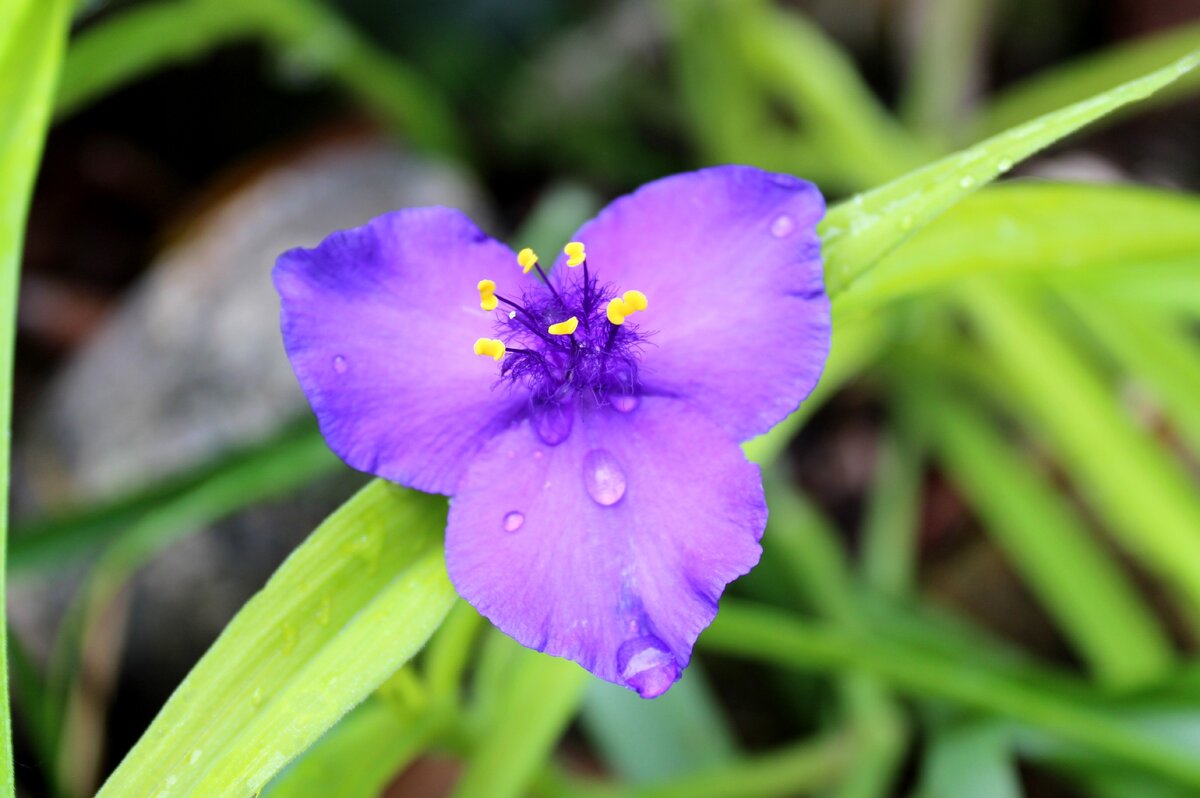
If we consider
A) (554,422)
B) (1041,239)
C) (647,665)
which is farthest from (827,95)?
(647,665)

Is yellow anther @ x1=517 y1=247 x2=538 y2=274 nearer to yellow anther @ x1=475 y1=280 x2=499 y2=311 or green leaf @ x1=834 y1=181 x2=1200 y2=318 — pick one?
yellow anther @ x1=475 y1=280 x2=499 y2=311

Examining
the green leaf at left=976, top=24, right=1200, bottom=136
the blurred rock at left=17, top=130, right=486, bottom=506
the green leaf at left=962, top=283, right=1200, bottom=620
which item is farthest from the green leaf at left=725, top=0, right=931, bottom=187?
the blurred rock at left=17, top=130, right=486, bottom=506

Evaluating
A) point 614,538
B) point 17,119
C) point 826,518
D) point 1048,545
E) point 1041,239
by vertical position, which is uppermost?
point 17,119

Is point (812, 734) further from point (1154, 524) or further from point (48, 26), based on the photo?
point (48, 26)

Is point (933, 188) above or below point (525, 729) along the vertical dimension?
above

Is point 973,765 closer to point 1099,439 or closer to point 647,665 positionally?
point 1099,439

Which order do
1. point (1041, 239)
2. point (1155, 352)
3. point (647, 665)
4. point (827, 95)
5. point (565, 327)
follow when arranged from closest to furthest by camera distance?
1. point (647, 665)
2. point (565, 327)
3. point (1041, 239)
4. point (1155, 352)
5. point (827, 95)
